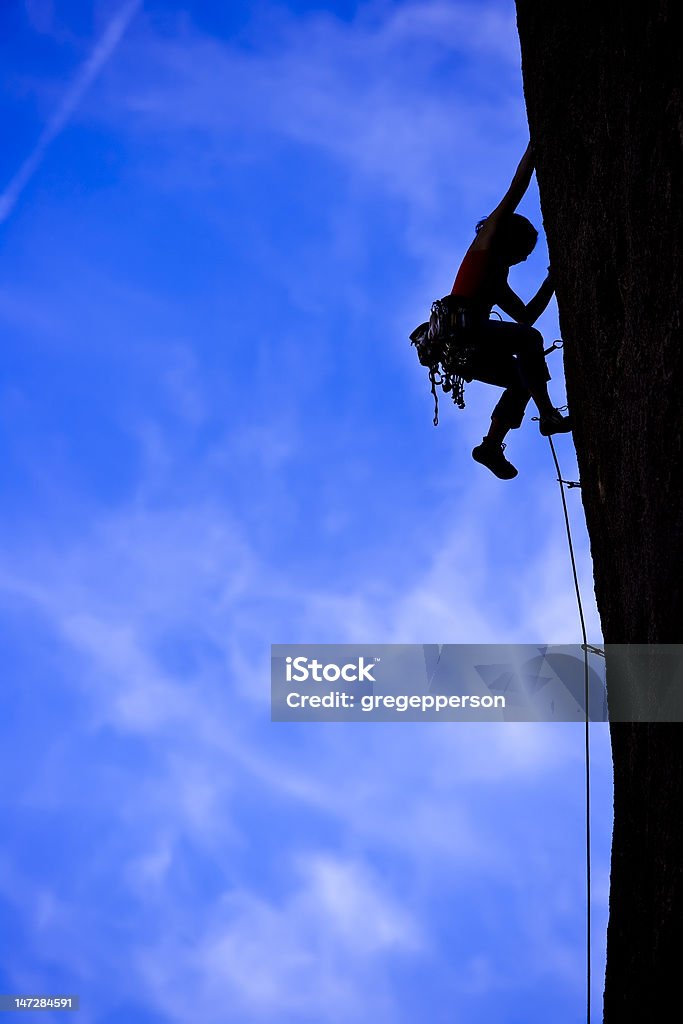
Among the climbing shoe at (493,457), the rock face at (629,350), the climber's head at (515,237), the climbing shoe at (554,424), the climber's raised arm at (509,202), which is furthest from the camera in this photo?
the climbing shoe at (493,457)

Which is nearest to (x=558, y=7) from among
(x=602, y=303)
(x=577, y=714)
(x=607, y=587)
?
(x=602, y=303)

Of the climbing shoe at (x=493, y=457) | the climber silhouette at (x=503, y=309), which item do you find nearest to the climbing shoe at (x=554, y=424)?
the climber silhouette at (x=503, y=309)

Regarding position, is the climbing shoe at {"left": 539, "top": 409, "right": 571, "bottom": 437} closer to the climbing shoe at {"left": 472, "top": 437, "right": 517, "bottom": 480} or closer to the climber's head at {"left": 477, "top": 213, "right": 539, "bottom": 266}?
the climbing shoe at {"left": 472, "top": 437, "right": 517, "bottom": 480}

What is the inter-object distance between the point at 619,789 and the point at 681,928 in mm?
1281

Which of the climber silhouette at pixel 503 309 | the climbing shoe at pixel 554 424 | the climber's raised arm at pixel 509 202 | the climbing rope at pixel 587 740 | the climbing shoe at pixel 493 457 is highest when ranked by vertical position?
the climber's raised arm at pixel 509 202

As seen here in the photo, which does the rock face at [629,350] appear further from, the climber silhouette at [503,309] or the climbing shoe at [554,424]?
the climbing shoe at [554,424]

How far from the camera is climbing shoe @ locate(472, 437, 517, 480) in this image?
6.72 meters

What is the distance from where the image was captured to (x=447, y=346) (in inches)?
244

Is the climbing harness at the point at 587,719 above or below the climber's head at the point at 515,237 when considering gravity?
below

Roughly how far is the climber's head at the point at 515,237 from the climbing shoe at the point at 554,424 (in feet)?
3.23

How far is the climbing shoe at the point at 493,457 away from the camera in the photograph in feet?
22.1

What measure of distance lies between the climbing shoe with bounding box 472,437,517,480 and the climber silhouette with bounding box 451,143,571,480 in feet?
1.74

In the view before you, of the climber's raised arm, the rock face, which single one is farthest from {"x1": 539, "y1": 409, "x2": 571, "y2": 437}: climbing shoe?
the climber's raised arm

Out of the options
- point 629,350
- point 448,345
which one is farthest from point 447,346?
point 629,350
